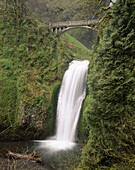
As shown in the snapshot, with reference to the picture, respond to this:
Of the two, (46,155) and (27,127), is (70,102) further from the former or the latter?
(46,155)

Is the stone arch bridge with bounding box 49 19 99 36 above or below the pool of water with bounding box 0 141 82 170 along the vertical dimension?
above

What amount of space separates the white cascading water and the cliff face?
0.67 metres

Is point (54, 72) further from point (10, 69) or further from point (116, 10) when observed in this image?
point (116, 10)

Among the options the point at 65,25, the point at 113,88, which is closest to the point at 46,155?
the point at 113,88

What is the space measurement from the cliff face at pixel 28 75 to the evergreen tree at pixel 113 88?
6.77m

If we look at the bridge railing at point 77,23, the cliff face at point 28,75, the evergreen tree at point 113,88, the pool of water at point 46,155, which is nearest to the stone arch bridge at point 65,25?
the bridge railing at point 77,23

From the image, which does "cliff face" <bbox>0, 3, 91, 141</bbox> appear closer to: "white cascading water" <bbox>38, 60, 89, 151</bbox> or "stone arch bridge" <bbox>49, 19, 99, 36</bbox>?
"white cascading water" <bbox>38, 60, 89, 151</bbox>

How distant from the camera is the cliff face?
465 inches

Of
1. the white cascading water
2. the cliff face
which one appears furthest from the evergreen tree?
the cliff face

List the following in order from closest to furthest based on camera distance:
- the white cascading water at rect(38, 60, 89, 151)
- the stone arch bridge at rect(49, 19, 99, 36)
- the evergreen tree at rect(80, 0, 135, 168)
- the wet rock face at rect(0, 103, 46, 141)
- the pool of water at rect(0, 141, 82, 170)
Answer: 1. the evergreen tree at rect(80, 0, 135, 168)
2. the pool of water at rect(0, 141, 82, 170)
3. the wet rock face at rect(0, 103, 46, 141)
4. the white cascading water at rect(38, 60, 89, 151)
5. the stone arch bridge at rect(49, 19, 99, 36)

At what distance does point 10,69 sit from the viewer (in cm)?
1329

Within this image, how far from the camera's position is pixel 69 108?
1277 cm

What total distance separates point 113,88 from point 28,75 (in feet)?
31.3

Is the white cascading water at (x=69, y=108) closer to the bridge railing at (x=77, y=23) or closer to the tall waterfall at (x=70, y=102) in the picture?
the tall waterfall at (x=70, y=102)
